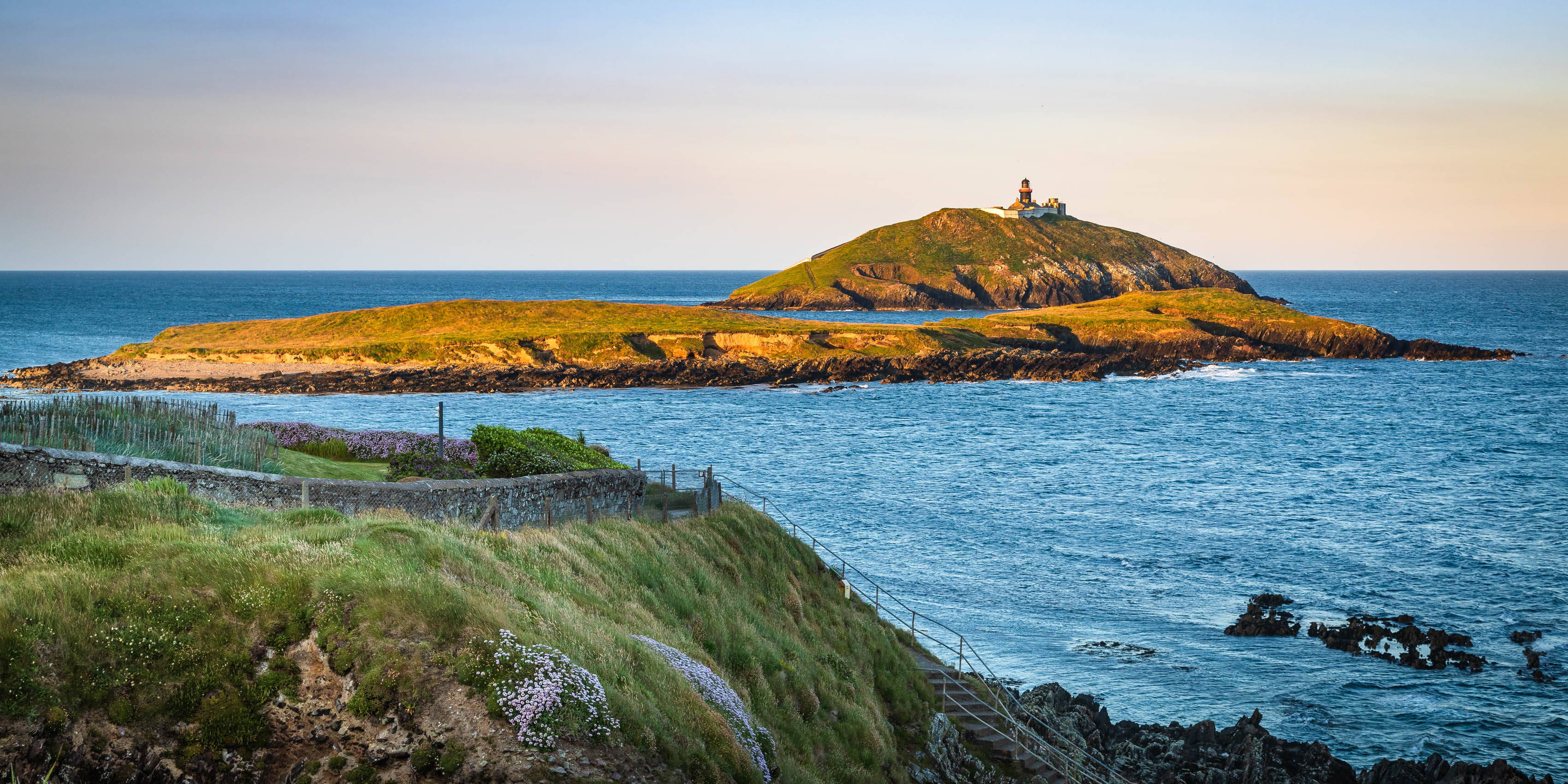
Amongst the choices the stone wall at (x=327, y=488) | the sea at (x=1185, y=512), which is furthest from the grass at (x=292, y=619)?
the sea at (x=1185, y=512)

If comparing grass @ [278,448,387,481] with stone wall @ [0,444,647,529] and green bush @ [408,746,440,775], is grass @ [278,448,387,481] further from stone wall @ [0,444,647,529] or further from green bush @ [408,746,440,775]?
green bush @ [408,746,440,775]

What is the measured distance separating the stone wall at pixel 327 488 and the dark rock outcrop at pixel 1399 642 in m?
22.3

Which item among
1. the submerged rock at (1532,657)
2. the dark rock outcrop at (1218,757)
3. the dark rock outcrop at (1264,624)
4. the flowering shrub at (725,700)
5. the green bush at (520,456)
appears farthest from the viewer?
the dark rock outcrop at (1264,624)

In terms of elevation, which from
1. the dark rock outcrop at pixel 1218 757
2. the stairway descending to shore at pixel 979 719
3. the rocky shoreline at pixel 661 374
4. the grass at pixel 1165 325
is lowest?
the dark rock outcrop at pixel 1218 757

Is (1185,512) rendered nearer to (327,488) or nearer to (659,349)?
(327,488)

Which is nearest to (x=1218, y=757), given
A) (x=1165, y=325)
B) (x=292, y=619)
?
(x=292, y=619)

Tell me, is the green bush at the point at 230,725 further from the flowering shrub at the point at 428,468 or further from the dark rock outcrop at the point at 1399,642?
the dark rock outcrop at the point at 1399,642

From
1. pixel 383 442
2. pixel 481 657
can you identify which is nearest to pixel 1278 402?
pixel 383 442

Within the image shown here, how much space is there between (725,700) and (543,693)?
3.82 metres

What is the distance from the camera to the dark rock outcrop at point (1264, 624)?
3198 centimetres

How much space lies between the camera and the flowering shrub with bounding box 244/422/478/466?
27.5 meters

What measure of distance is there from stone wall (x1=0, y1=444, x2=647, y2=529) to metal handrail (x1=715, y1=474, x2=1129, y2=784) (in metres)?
6.52

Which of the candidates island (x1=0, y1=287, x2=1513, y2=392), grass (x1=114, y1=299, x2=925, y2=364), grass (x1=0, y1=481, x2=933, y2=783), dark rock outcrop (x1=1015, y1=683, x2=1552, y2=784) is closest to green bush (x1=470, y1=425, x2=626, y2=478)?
grass (x1=0, y1=481, x2=933, y2=783)

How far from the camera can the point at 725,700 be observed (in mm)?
14383
